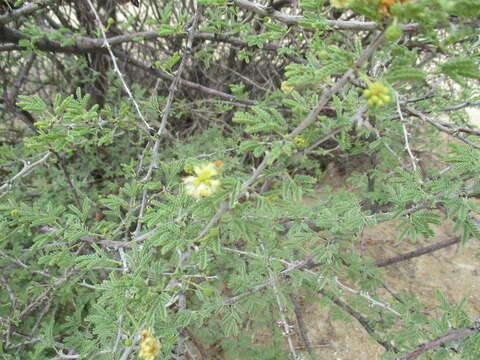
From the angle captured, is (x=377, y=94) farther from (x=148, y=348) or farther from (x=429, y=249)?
(x=429, y=249)

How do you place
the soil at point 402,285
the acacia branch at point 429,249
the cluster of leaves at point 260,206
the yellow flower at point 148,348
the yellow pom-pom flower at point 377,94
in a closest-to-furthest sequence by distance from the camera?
the yellow pom-pom flower at point 377,94, the cluster of leaves at point 260,206, the yellow flower at point 148,348, the acacia branch at point 429,249, the soil at point 402,285

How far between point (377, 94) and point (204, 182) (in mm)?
508

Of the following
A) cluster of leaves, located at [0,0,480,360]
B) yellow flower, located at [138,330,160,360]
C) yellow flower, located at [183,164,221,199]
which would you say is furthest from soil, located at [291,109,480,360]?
yellow flower, located at [183,164,221,199]

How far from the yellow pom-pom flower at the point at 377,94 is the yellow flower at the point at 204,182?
43 cm

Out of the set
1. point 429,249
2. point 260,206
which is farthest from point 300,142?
point 429,249

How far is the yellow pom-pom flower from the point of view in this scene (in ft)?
2.55

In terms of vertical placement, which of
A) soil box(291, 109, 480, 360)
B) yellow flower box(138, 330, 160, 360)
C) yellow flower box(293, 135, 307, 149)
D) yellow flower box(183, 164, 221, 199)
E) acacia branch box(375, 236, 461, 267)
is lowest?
soil box(291, 109, 480, 360)

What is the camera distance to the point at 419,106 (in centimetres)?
250

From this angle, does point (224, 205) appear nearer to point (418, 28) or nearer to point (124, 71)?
point (418, 28)

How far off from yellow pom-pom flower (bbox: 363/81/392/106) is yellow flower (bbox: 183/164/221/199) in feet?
1.42

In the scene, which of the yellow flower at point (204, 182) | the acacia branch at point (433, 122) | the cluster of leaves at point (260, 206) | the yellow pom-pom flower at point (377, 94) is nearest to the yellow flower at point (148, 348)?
the cluster of leaves at point (260, 206)

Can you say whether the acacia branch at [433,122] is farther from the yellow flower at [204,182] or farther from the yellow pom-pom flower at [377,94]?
the yellow flower at [204,182]

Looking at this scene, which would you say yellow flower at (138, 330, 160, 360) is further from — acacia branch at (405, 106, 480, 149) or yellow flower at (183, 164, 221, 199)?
acacia branch at (405, 106, 480, 149)

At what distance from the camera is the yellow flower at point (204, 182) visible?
0.91 m
